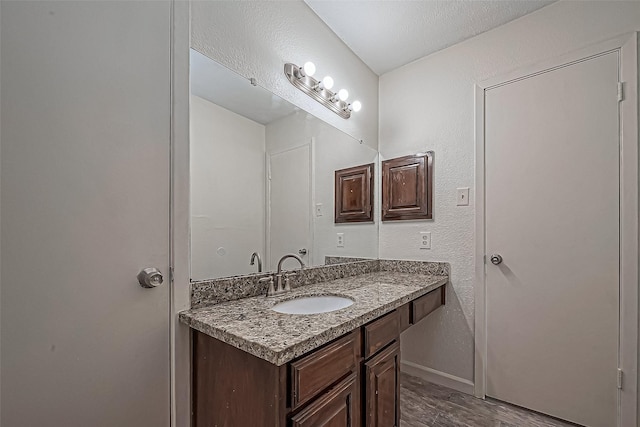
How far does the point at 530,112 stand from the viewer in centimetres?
173

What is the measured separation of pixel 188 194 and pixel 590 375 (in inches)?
88.7

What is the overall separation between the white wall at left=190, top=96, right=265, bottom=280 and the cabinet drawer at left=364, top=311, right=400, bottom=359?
0.62 meters

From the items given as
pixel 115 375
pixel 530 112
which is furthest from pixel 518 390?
pixel 115 375

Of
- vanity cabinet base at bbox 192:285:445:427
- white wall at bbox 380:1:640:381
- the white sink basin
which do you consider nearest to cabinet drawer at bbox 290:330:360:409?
vanity cabinet base at bbox 192:285:445:427

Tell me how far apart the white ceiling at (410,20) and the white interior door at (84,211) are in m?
1.12

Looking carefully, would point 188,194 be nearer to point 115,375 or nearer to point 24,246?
point 24,246

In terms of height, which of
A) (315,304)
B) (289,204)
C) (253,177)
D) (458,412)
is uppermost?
(253,177)

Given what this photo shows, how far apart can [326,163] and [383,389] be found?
4.32ft

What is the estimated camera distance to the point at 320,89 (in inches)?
69.2

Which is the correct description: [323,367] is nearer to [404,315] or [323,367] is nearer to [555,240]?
[404,315]

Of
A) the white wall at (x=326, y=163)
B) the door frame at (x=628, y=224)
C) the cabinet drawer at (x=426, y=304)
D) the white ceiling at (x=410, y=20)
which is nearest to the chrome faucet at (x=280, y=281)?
the white wall at (x=326, y=163)

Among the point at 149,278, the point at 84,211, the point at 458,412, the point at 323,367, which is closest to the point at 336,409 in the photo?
the point at 323,367

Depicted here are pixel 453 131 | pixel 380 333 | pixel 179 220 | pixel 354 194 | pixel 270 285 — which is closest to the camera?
pixel 179 220

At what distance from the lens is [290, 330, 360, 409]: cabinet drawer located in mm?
825
